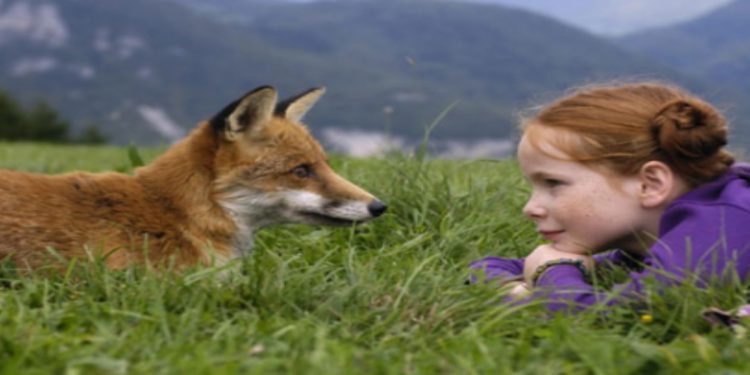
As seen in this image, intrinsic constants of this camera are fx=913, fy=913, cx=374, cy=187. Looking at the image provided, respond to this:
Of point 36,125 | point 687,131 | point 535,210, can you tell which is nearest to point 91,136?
point 36,125

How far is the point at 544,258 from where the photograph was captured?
4.13 m

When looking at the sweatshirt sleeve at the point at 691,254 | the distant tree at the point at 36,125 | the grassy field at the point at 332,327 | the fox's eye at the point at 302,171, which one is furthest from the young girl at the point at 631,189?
the distant tree at the point at 36,125

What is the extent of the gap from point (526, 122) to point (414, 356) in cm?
167

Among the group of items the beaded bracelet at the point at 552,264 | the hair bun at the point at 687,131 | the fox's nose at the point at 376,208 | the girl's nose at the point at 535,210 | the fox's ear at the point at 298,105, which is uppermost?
the hair bun at the point at 687,131

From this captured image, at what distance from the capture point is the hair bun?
385 cm

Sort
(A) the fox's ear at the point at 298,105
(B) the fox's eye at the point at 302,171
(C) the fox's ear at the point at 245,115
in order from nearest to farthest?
(C) the fox's ear at the point at 245,115, (B) the fox's eye at the point at 302,171, (A) the fox's ear at the point at 298,105

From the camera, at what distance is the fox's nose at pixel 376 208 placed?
5066 millimetres

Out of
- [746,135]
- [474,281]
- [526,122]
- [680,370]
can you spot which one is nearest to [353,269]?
[474,281]

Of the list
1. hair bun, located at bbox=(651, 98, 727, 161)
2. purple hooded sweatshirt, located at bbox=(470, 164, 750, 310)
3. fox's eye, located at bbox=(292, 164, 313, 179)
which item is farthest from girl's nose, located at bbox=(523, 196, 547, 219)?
fox's eye, located at bbox=(292, 164, 313, 179)

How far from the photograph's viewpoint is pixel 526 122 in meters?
4.30

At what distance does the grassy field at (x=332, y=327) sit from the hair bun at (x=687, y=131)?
62 centimetres

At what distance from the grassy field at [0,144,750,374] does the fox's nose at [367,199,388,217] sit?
1.22 ft

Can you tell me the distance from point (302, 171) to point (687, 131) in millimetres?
2207

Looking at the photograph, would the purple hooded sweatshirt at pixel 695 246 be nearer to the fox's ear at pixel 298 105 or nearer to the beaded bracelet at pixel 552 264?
the beaded bracelet at pixel 552 264
